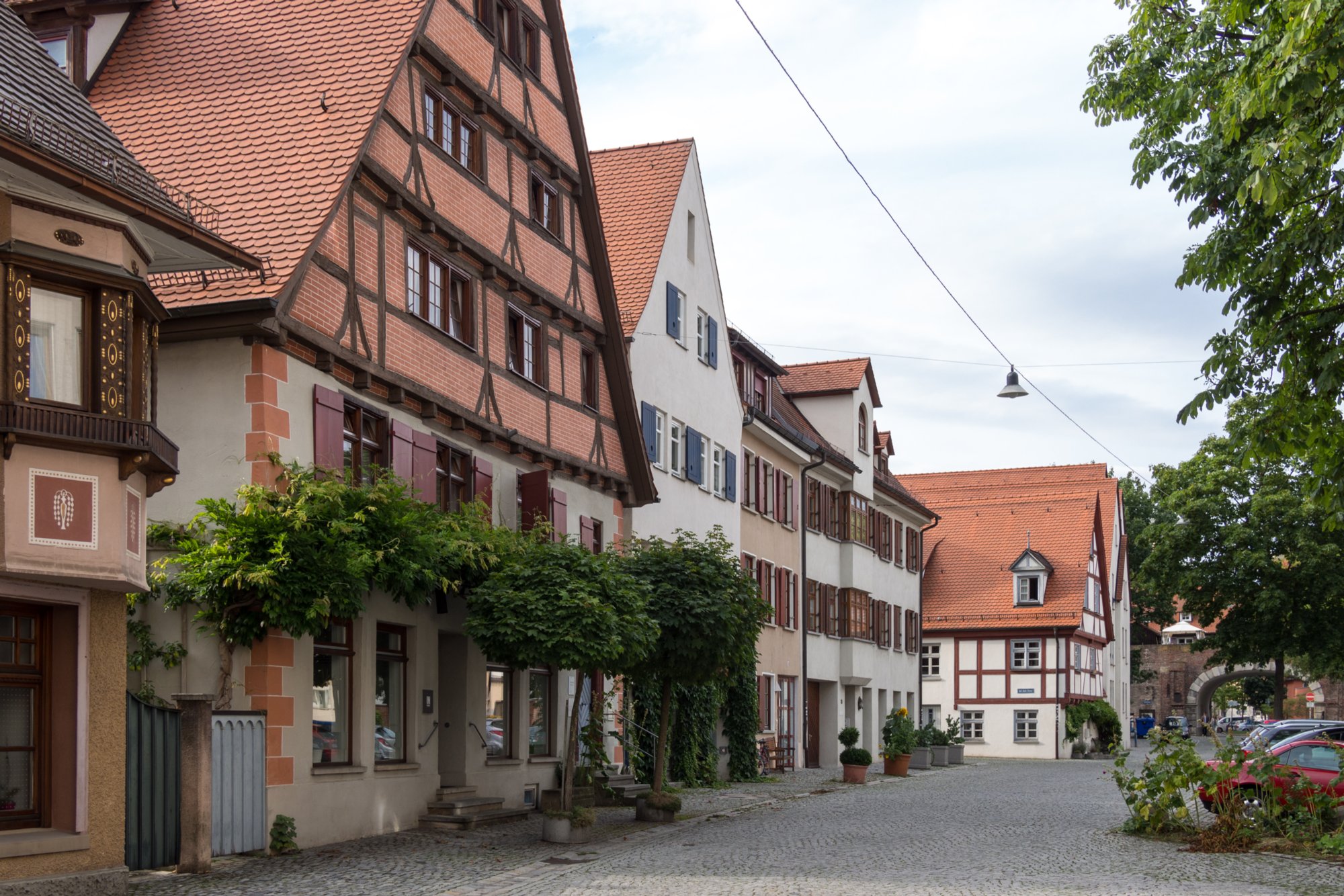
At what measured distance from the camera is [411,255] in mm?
20844

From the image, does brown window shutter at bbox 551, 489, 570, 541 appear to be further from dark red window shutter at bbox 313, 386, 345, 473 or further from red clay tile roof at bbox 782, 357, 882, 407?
red clay tile roof at bbox 782, 357, 882, 407

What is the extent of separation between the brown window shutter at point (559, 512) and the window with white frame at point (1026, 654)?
39.0 metres

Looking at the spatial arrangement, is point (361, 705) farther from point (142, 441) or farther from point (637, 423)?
point (637, 423)

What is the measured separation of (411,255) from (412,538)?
186 inches

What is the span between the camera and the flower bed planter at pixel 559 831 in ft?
61.5

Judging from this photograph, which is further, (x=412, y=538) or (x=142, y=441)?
(x=412, y=538)

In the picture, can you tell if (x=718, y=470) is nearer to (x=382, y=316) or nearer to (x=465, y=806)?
(x=465, y=806)

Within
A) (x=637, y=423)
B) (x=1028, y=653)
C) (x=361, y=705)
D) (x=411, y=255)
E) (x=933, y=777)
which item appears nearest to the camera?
(x=361, y=705)

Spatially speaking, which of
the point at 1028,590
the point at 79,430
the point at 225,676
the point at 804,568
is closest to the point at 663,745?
the point at 225,676

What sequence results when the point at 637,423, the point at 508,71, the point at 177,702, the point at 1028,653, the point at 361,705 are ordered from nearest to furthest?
the point at 177,702 → the point at 361,705 → the point at 508,71 → the point at 637,423 → the point at 1028,653

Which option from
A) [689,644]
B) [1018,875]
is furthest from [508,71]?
[1018,875]

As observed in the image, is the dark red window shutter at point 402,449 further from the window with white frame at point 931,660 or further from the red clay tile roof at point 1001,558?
the red clay tile roof at point 1001,558

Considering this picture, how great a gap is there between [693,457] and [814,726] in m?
13.2

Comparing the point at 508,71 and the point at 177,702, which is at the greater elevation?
the point at 508,71
